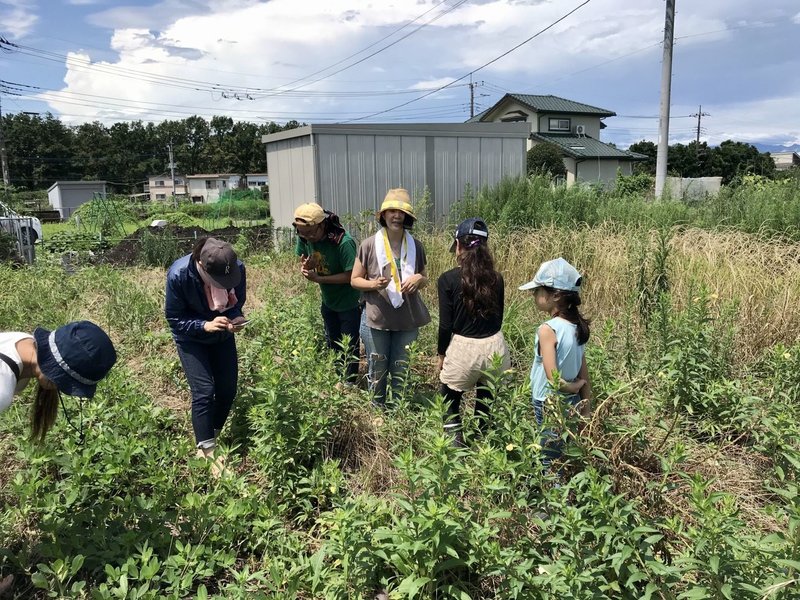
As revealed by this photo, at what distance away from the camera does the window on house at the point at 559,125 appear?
37.1 metres

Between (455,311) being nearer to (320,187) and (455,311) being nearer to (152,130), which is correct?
(320,187)

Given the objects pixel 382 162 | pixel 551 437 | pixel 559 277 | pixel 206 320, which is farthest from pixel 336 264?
pixel 382 162

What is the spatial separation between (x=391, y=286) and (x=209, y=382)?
1.27 meters

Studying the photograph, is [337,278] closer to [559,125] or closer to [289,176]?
[289,176]

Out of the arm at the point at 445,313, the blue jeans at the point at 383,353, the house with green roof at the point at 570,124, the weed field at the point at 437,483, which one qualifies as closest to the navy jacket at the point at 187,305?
the weed field at the point at 437,483

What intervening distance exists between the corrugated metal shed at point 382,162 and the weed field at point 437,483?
4.83 metres

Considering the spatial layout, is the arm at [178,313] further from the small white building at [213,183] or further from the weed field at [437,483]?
the small white building at [213,183]

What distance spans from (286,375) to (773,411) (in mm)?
2918

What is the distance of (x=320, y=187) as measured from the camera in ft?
29.7

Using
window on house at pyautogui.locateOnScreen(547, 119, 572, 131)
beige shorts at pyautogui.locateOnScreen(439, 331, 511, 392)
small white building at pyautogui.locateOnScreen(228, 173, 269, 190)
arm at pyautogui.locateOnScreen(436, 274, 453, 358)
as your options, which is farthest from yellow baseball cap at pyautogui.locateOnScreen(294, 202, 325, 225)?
small white building at pyautogui.locateOnScreen(228, 173, 269, 190)

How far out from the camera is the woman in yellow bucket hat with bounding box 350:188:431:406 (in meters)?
3.67

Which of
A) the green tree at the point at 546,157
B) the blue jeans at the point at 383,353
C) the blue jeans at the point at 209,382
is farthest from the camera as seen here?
the green tree at the point at 546,157

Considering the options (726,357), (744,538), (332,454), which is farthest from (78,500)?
(726,357)

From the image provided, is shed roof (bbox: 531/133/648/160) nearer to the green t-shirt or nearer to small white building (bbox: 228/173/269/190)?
the green t-shirt
